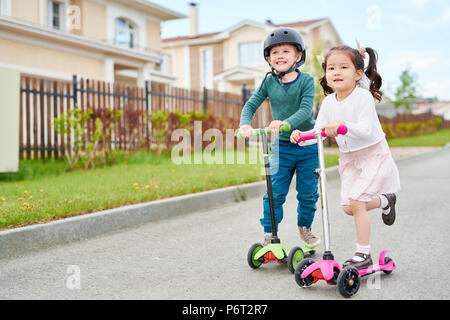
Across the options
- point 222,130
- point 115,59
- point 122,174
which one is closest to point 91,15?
point 115,59

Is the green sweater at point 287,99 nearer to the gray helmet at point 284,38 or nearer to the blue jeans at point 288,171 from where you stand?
the blue jeans at point 288,171

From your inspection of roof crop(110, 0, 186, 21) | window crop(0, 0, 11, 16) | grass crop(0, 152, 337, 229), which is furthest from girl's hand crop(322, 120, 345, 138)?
roof crop(110, 0, 186, 21)

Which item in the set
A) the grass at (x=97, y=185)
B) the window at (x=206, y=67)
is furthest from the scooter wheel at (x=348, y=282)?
the window at (x=206, y=67)

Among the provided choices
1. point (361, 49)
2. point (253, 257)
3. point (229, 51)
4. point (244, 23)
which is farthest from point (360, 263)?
point (229, 51)

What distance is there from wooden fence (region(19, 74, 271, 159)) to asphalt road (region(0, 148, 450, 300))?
5.61m

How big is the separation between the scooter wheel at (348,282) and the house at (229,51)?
26.7m

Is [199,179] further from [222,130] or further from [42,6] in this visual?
[42,6]

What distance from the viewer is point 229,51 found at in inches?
1281

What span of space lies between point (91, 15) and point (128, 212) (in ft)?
53.2

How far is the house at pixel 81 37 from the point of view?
15.8 meters

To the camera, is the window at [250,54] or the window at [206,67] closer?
the window at [250,54]

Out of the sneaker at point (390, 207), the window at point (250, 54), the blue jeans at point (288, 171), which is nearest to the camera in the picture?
the sneaker at point (390, 207)

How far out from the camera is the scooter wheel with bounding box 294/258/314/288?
2.96 m

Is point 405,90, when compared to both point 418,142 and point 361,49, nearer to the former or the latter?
point 418,142
